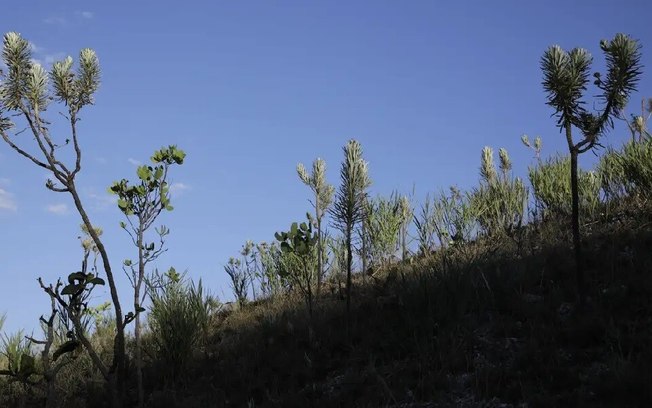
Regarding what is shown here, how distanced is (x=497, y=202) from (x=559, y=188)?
1209 mm

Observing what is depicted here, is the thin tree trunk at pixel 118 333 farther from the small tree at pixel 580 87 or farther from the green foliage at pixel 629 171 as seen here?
the green foliage at pixel 629 171

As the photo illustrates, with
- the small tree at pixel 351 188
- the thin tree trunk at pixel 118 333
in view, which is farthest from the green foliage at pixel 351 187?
the thin tree trunk at pixel 118 333

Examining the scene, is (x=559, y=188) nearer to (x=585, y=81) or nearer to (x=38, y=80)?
(x=585, y=81)

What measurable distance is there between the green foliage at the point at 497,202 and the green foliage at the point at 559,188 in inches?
13.2

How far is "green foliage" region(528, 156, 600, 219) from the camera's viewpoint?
9.83 m

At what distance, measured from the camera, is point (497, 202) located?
37.5 feet

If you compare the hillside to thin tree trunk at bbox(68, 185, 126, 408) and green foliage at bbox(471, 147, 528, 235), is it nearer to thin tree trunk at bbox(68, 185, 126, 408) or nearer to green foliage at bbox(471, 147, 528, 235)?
thin tree trunk at bbox(68, 185, 126, 408)

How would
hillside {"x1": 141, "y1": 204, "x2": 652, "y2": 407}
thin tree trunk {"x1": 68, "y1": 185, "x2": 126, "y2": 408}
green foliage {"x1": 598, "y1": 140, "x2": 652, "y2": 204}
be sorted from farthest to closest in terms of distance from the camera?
green foliage {"x1": 598, "y1": 140, "x2": 652, "y2": 204} → thin tree trunk {"x1": 68, "y1": 185, "x2": 126, "y2": 408} → hillside {"x1": 141, "y1": 204, "x2": 652, "y2": 407}

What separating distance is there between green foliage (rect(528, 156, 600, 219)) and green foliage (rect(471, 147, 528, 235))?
1.10 feet

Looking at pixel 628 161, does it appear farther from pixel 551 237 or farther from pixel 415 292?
pixel 415 292

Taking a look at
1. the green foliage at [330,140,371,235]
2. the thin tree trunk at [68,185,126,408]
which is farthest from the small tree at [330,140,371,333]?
the thin tree trunk at [68,185,126,408]

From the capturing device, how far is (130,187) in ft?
21.0

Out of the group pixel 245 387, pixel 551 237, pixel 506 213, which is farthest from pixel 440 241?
pixel 245 387

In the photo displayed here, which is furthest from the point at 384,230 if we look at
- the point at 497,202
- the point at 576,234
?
the point at 576,234
